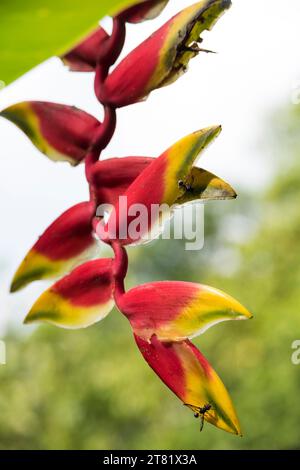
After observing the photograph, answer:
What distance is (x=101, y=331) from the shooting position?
336 inches

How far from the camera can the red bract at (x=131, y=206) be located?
59 centimetres

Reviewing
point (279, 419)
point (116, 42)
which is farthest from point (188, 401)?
point (279, 419)

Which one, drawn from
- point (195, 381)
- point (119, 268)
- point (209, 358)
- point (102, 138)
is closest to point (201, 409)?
point (195, 381)

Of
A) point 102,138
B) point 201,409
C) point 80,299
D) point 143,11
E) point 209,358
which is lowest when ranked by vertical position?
point 201,409

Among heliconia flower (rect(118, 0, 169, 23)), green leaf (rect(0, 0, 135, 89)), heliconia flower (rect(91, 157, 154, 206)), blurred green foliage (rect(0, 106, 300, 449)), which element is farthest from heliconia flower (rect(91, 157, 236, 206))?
blurred green foliage (rect(0, 106, 300, 449))

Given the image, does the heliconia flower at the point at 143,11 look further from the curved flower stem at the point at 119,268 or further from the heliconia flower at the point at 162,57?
the curved flower stem at the point at 119,268

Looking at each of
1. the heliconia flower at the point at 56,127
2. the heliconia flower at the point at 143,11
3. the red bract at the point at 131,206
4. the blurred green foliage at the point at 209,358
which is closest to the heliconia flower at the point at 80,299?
the red bract at the point at 131,206

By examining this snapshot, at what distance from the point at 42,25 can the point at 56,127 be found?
0.36 meters

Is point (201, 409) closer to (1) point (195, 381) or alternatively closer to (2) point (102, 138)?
(1) point (195, 381)

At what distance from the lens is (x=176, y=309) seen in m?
0.59

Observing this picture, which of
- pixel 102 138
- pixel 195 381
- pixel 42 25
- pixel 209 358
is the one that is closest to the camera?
pixel 42 25

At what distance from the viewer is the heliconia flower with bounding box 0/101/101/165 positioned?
27.2 inches
